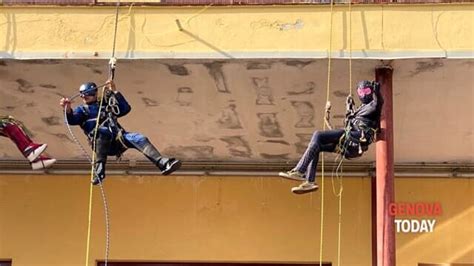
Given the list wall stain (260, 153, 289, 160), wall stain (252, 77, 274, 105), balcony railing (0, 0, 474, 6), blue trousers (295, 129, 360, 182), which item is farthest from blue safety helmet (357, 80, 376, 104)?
wall stain (260, 153, 289, 160)

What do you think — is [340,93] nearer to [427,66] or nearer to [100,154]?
[427,66]

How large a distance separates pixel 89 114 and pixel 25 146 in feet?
3.66

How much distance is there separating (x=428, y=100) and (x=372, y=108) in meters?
1.67

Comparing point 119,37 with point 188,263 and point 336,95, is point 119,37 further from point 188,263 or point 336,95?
point 188,263

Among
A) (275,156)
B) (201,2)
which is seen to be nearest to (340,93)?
(201,2)

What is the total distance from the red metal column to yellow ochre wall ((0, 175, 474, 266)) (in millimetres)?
3888

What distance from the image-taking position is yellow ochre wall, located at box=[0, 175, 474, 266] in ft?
42.5

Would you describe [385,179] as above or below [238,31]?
below

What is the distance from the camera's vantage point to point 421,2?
9188mm

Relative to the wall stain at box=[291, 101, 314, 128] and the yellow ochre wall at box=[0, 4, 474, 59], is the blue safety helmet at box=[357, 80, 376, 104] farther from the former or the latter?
the wall stain at box=[291, 101, 314, 128]

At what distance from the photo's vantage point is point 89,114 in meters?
8.92

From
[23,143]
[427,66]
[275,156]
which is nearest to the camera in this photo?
[427,66]

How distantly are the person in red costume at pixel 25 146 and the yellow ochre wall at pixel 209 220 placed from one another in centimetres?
385

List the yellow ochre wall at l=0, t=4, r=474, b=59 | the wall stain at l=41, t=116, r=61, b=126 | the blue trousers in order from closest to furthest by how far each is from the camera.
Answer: the blue trousers < the yellow ochre wall at l=0, t=4, r=474, b=59 < the wall stain at l=41, t=116, r=61, b=126
